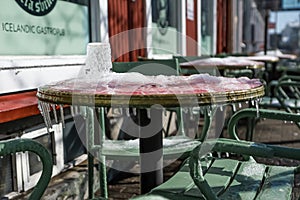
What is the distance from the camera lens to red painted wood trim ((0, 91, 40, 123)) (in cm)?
188

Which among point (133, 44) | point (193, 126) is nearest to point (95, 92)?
point (133, 44)

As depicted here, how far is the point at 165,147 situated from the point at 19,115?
0.75 m

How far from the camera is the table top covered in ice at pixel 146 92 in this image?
1.12m

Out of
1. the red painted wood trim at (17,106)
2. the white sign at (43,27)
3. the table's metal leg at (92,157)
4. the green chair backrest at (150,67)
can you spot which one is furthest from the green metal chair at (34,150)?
the white sign at (43,27)

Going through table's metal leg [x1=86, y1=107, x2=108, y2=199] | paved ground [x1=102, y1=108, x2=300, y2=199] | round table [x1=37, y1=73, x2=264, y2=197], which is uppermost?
round table [x1=37, y1=73, x2=264, y2=197]

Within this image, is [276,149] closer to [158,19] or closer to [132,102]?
[132,102]

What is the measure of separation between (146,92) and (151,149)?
18.7 inches

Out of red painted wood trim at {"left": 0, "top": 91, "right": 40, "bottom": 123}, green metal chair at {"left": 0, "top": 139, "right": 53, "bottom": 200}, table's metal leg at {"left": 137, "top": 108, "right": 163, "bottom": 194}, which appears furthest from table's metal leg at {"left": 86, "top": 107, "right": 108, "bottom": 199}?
green metal chair at {"left": 0, "top": 139, "right": 53, "bottom": 200}

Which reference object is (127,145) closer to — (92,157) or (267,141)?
(92,157)

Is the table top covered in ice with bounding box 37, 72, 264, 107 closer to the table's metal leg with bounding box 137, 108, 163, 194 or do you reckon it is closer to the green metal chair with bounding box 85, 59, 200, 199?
the table's metal leg with bounding box 137, 108, 163, 194

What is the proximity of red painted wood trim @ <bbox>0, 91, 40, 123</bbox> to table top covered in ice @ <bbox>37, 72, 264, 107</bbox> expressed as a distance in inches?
24.5

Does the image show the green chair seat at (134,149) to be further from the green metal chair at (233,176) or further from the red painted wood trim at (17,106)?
the red painted wood trim at (17,106)

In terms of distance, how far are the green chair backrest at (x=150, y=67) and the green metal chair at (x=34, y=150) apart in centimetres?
97

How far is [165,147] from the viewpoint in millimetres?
2088
